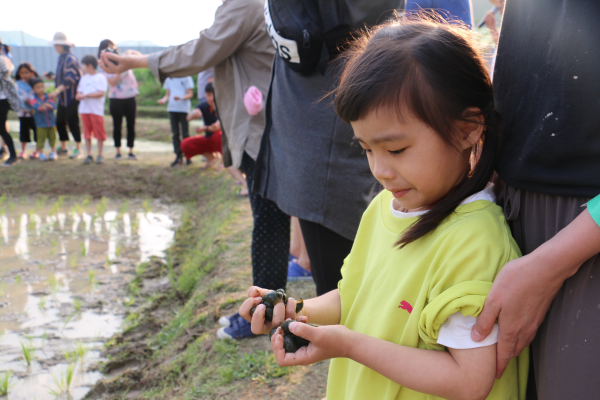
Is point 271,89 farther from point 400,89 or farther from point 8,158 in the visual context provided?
point 8,158

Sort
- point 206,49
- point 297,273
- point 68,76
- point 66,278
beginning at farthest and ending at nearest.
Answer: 1. point 68,76
2. point 66,278
3. point 297,273
4. point 206,49

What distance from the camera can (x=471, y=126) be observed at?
0.95m

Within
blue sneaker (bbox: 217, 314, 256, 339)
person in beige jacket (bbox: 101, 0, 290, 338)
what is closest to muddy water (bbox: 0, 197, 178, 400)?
blue sneaker (bbox: 217, 314, 256, 339)

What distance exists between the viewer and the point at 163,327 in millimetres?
3162

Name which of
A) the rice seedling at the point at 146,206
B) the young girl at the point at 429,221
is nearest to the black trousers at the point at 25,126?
the rice seedling at the point at 146,206

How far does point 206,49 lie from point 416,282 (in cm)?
179

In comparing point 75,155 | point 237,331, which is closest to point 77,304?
point 237,331

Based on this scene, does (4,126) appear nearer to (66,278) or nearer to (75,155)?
(75,155)

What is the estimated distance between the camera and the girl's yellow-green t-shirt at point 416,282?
0.84 m

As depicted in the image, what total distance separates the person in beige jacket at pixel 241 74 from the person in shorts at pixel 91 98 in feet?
18.8

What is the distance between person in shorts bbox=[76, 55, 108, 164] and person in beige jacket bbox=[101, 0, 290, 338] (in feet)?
18.8

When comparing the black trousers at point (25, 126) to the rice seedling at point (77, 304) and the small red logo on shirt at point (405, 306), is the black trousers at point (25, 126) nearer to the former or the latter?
the rice seedling at point (77, 304)

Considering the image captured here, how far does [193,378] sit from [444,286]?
183cm

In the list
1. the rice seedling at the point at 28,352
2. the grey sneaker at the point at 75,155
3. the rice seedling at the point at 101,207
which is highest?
the rice seedling at the point at 28,352
